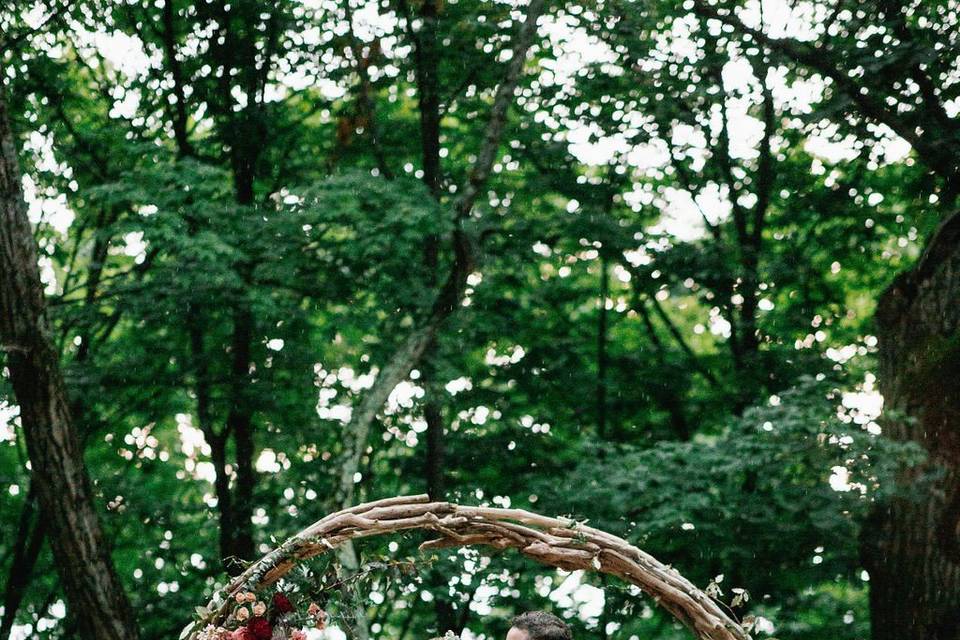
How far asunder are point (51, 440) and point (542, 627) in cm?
405

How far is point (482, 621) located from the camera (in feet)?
32.7

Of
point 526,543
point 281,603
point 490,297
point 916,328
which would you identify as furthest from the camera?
point 490,297

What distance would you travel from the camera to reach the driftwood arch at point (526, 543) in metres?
3.42

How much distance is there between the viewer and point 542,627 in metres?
3.55

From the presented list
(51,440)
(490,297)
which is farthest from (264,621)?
(490,297)

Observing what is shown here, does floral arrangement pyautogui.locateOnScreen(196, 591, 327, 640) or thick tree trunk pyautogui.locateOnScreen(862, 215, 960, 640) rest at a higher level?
thick tree trunk pyautogui.locateOnScreen(862, 215, 960, 640)

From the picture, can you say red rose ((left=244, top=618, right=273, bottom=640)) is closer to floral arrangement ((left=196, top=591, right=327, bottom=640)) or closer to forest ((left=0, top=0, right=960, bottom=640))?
floral arrangement ((left=196, top=591, right=327, bottom=640))

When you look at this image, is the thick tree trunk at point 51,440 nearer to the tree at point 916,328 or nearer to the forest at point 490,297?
the forest at point 490,297

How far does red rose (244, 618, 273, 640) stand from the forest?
3.37 meters

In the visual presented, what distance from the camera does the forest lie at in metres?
6.99

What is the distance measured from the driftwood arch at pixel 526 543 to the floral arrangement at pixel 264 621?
0.05 metres

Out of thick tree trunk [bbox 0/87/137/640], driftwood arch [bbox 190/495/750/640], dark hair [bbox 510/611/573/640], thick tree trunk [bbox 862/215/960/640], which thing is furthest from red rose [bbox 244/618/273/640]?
thick tree trunk [bbox 862/215/960/640]

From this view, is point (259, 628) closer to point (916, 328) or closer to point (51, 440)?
point (51, 440)

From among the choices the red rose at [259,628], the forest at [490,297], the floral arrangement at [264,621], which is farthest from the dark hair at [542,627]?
the forest at [490,297]
